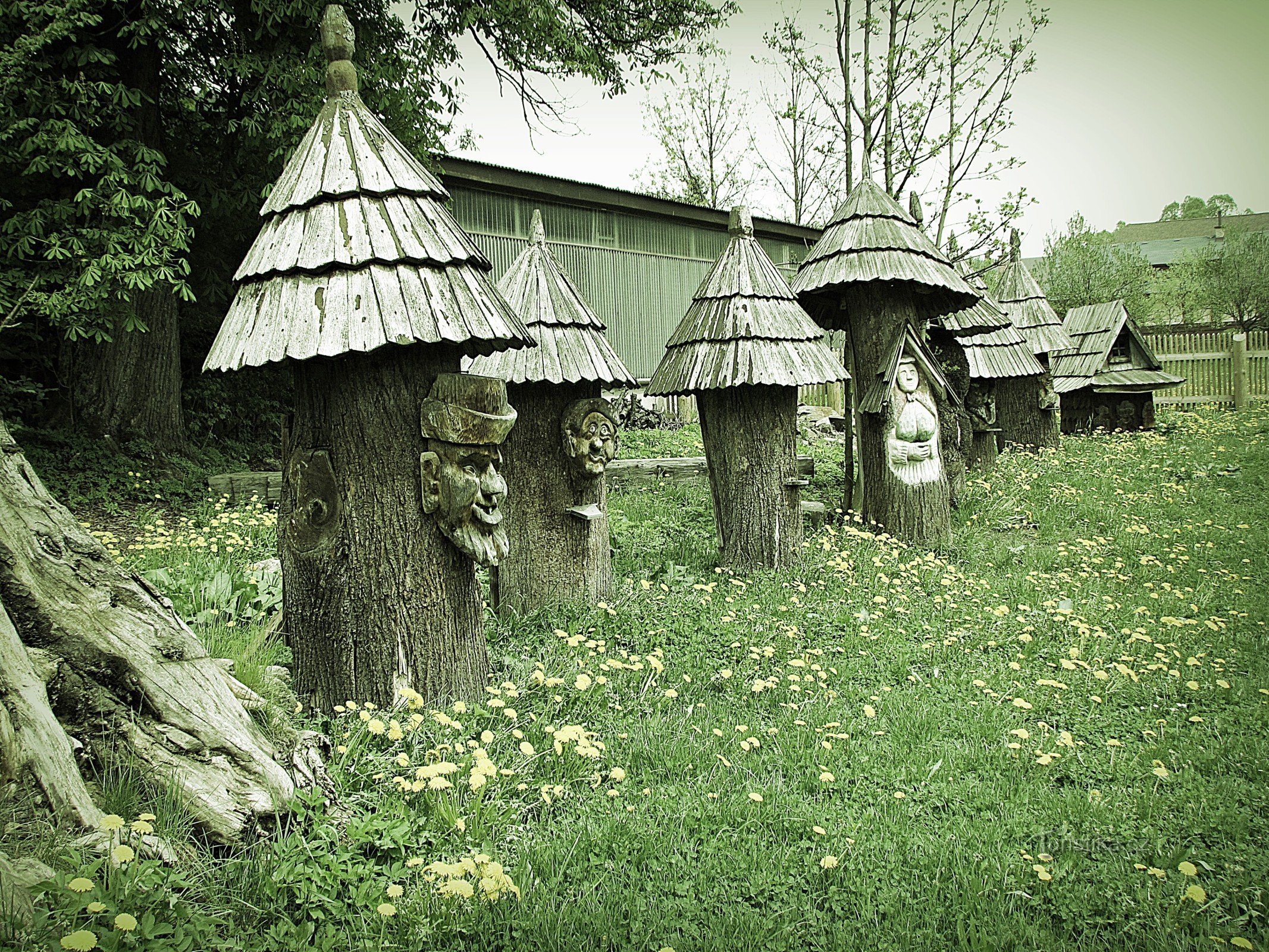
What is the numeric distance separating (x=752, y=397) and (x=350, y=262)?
3.76 metres

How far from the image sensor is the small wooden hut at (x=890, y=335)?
739 centimetres

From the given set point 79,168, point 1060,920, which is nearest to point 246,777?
point 1060,920

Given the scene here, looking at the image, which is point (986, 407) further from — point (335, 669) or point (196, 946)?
point (196, 946)

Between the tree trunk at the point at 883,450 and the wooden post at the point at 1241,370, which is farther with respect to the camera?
the wooden post at the point at 1241,370

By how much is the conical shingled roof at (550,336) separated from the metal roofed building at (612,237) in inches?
332

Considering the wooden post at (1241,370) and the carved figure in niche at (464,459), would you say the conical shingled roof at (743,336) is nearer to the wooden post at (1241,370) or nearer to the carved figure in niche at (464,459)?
the carved figure in niche at (464,459)

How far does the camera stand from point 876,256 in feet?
24.7

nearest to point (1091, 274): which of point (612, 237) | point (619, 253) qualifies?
point (619, 253)

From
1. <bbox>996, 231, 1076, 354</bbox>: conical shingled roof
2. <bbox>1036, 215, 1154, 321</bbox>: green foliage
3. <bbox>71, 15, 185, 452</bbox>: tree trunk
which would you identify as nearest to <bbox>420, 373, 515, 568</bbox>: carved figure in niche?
<bbox>71, 15, 185, 452</bbox>: tree trunk

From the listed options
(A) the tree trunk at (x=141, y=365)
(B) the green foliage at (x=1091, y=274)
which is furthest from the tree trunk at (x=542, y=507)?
(B) the green foliage at (x=1091, y=274)

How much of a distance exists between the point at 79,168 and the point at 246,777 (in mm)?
8554

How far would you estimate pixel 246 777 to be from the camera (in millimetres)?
2586

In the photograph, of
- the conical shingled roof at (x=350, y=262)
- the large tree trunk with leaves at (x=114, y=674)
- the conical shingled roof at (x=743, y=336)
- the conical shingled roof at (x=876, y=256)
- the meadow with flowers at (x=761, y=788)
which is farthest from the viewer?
the conical shingled roof at (x=876, y=256)

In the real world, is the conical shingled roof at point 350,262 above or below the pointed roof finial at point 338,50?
below
